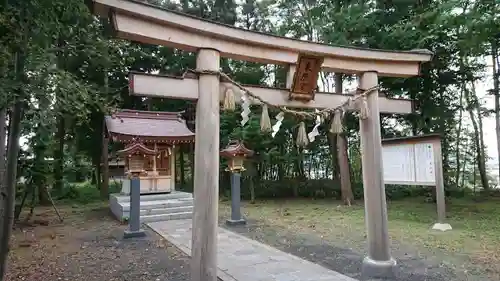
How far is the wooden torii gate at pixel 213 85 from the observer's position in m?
3.33

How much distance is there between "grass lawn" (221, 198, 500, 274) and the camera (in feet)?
20.1

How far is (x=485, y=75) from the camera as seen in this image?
42.2ft

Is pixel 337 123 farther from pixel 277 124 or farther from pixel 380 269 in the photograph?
pixel 380 269

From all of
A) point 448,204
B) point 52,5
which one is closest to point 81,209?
point 52,5

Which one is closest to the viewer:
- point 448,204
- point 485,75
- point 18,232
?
point 18,232

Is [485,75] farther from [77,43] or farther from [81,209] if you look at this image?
[81,209]

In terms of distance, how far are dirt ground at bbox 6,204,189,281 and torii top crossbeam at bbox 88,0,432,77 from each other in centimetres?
339

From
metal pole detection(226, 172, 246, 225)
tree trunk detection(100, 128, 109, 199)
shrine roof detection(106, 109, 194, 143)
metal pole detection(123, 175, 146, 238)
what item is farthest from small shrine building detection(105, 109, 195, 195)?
metal pole detection(226, 172, 246, 225)

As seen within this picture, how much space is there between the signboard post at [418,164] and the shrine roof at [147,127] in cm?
758

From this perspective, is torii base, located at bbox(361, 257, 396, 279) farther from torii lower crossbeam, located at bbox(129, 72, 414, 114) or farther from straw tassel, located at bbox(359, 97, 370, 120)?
torii lower crossbeam, located at bbox(129, 72, 414, 114)

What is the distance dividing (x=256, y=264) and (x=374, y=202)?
2.19 meters

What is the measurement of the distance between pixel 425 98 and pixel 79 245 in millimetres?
11873

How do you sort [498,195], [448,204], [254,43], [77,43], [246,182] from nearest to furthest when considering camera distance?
[254,43] → [77,43] → [448,204] → [498,195] → [246,182]

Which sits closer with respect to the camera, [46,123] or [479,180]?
[46,123]
